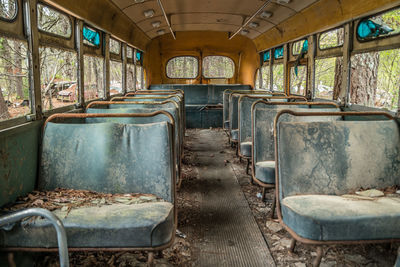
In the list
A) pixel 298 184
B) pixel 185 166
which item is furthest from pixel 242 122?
pixel 298 184

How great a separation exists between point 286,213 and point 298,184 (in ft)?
1.15

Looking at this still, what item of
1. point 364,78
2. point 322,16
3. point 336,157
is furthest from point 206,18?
point 336,157

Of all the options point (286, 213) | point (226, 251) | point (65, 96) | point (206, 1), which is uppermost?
point (206, 1)

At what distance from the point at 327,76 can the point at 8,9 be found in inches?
189

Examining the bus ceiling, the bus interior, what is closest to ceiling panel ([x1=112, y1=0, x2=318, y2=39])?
the bus ceiling

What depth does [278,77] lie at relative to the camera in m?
8.39

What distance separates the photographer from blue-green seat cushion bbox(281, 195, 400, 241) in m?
1.96

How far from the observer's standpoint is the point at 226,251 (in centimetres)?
266

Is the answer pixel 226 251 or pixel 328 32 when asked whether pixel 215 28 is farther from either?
pixel 226 251

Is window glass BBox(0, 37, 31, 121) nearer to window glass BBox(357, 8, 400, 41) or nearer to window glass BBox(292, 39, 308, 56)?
window glass BBox(357, 8, 400, 41)

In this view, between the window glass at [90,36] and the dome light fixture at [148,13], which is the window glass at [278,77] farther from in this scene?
the window glass at [90,36]

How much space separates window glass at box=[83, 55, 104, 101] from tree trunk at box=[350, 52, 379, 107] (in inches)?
154

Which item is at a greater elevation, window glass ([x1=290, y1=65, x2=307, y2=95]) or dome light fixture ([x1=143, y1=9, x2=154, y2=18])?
dome light fixture ([x1=143, y1=9, x2=154, y2=18])

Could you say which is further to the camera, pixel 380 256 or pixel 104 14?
pixel 104 14
